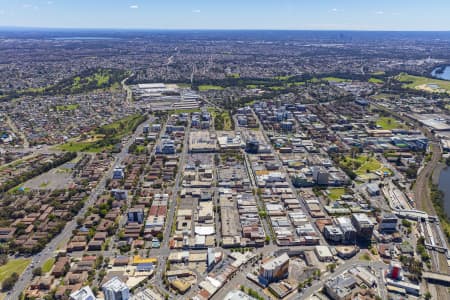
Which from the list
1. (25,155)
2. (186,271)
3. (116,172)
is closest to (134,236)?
(186,271)

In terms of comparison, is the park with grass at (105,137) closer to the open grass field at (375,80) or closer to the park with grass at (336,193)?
the park with grass at (336,193)

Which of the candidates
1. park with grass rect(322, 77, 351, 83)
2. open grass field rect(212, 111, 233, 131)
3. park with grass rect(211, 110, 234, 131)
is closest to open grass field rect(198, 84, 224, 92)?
park with grass rect(211, 110, 234, 131)

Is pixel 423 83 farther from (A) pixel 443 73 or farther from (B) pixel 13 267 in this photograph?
(B) pixel 13 267

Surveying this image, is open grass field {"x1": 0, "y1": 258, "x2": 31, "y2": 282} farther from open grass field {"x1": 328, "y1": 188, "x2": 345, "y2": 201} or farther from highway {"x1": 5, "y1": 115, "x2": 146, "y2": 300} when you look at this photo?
open grass field {"x1": 328, "y1": 188, "x2": 345, "y2": 201}

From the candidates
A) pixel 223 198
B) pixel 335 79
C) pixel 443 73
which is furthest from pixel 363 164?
pixel 443 73

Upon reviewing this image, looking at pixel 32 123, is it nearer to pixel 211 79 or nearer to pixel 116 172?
pixel 116 172
